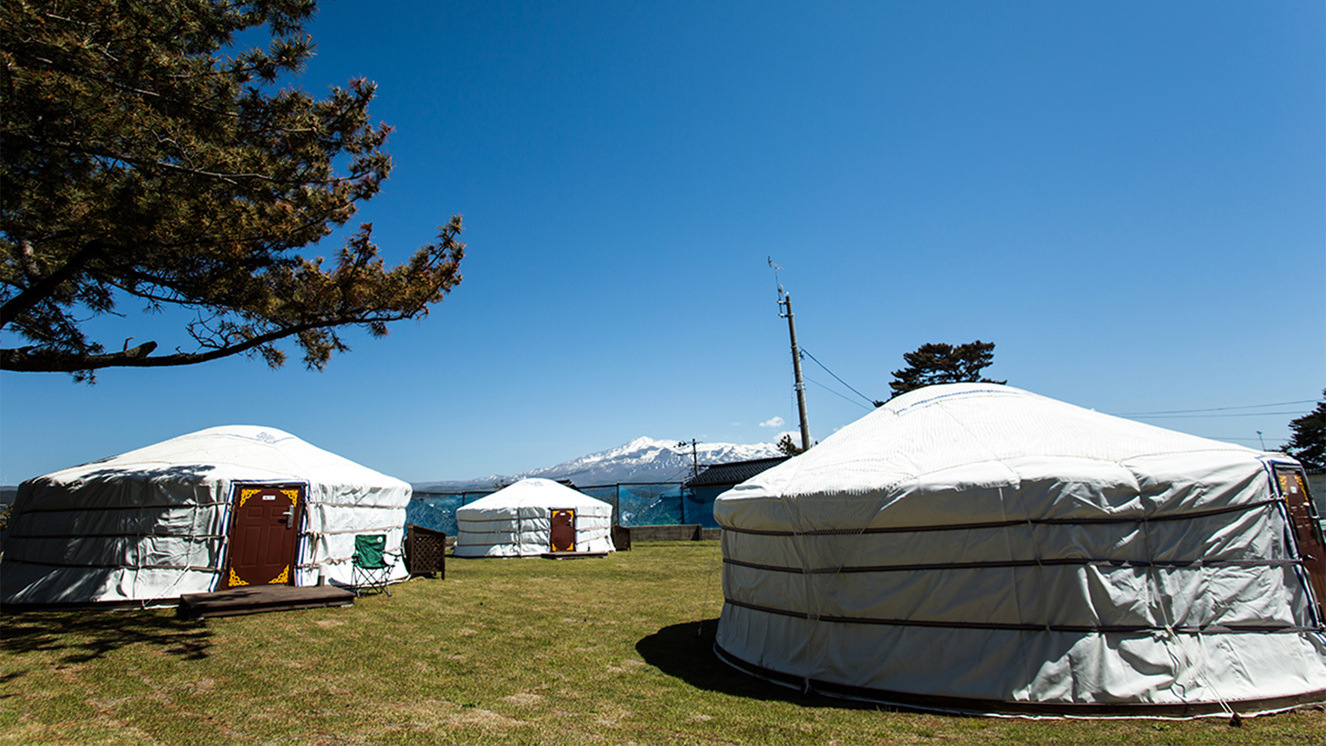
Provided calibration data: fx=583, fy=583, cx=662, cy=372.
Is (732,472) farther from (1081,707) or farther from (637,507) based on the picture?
(1081,707)

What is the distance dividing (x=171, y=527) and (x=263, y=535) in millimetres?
994

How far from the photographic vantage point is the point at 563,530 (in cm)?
1525

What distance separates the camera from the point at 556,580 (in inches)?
403

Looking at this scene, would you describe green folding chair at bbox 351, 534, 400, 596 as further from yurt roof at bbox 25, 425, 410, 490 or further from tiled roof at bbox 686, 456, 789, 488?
tiled roof at bbox 686, 456, 789, 488

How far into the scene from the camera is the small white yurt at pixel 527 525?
48.9 feet

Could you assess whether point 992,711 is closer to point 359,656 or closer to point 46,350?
point 359,656

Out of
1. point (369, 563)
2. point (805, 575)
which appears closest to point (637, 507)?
point (369, 563)

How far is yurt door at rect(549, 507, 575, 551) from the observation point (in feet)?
49.7

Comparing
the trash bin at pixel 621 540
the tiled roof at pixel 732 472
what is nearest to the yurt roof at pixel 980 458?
the trash bin at pixel 621 540

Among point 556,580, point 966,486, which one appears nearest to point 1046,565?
point 966,486

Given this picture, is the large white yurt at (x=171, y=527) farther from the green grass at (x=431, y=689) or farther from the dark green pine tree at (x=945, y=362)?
the dark green pine tree at (x=945, y=362)

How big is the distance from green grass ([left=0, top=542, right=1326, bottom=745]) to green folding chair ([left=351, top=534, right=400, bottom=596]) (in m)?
1.19

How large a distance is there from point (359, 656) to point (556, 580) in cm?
543

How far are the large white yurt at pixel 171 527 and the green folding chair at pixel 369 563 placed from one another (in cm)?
30
